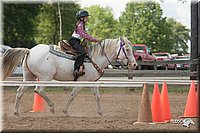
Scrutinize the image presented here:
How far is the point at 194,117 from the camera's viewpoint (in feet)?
29.3

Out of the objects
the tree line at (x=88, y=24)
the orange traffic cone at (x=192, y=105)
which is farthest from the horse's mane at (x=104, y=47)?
the tree line at (x=88, y=24)

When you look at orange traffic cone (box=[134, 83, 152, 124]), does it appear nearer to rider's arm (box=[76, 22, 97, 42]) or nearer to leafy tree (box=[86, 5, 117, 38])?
rider's arm (box=[76, 22, 97, 42])

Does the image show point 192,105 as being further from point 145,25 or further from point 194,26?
point 145,25

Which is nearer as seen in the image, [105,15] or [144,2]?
[144,2]

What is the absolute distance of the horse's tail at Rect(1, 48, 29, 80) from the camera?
9883mm

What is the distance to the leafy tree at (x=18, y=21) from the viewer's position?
3614 centimetres

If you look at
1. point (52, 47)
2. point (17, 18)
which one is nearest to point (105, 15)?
point (17, 18)

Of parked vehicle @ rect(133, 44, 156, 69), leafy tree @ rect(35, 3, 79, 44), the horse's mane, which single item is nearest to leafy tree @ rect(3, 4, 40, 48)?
leafy tree @ rect(35, 3, 79, 44)

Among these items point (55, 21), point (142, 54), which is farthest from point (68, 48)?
point (55, 21)

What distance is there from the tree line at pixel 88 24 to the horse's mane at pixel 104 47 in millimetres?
25503

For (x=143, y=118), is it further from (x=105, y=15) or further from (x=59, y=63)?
(x=105, y=15)

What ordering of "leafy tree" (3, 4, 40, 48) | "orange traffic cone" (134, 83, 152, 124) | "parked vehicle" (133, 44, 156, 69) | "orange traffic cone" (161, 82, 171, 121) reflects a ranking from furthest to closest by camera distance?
"leafy tree" (3, 4, 40, 48), "parked vehicle" (133, 44, 156, 69), "orange traffic cone" (161, 82, 171, 121), "orange traffic cone" (134, 83, 152, 124)

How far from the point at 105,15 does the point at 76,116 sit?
222ft

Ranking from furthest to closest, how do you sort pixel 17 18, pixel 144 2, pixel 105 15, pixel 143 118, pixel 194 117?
pixel 105 15, pixel 144 2, pixel 17 18, pixel 194 117, pixel 143 118
